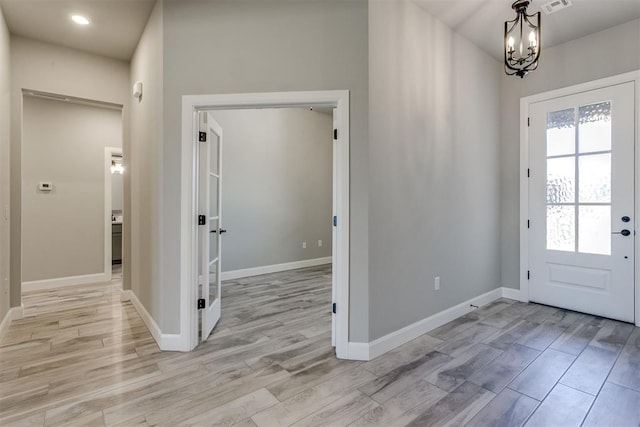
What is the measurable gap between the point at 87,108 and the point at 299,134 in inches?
134

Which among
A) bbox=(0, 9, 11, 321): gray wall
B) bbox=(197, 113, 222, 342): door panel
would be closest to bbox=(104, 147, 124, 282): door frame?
bbox=(0, 9, 11, 321): gray wall

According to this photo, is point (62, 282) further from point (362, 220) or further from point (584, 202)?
point (584, 202)

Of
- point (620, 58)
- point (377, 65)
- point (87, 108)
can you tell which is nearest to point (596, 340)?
point (620, 58)

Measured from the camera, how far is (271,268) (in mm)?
5457

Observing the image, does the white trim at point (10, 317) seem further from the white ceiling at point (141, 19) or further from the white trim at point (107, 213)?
the white ceiling at point (141, 19)

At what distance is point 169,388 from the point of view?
2.00 meters

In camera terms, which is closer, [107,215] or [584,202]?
[584,202]

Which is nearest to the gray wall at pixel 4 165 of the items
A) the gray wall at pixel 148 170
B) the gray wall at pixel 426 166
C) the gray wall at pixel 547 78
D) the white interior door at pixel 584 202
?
the gray wall at pixel 148 170

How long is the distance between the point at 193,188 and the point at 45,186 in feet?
11.7

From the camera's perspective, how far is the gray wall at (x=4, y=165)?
2.84 m

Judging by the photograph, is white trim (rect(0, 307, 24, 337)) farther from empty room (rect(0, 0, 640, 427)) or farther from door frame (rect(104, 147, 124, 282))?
door frame (rect(104, 147, 124, 282))

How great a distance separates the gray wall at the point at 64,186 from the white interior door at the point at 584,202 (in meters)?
6.15

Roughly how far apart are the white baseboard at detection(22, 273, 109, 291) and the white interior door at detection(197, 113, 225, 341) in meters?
2.95

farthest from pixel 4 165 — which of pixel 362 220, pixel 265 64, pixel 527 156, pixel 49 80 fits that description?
pixel 527 156
